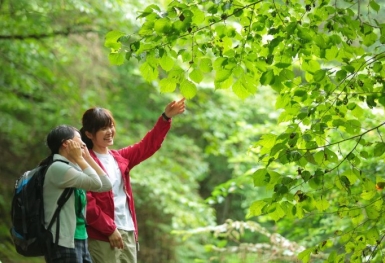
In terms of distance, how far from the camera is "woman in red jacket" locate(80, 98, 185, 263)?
3238 millimetres

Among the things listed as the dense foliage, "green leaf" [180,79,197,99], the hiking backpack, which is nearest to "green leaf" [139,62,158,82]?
the dense foliage

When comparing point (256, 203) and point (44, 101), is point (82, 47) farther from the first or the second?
point (256, 203)

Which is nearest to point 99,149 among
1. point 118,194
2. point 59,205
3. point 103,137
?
point 103,137

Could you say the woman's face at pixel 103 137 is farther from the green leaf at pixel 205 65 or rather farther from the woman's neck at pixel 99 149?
the green leaf at pixel 205 65

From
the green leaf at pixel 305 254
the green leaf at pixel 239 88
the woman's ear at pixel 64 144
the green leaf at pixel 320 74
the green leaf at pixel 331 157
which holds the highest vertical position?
the green leaf at pixel 239 88

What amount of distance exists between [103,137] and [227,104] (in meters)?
7.55

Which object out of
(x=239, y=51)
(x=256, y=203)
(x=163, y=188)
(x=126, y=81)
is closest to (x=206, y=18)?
(x=239, y=51)

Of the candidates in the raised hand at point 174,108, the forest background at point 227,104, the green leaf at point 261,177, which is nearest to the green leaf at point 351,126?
the forest background at point 227,104

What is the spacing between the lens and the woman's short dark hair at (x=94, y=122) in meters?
3.36

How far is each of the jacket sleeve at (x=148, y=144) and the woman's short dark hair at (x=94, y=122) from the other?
29 cm

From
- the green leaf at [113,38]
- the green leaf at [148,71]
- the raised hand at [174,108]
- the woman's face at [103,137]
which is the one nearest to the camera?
the green leaf at [113,38]

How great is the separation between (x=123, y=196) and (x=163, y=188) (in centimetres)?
579

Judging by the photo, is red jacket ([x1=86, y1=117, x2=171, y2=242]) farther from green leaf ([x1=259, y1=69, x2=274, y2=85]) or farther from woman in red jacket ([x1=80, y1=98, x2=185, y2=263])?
green leaf ([x1=259, y1=69, x2=274, y2=85])

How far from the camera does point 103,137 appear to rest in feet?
11.0
